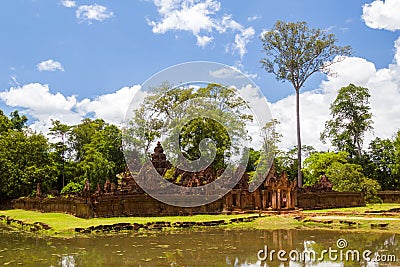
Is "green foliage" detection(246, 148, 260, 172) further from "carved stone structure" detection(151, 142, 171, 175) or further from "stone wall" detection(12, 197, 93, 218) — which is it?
"stone wall" detection(12, 197, 93, 218)

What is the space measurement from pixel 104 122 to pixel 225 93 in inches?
881

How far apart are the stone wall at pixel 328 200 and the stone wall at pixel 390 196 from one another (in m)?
7.13

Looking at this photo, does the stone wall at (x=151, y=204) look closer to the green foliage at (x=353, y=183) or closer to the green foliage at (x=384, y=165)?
the green foliage at (x=353, y=183)

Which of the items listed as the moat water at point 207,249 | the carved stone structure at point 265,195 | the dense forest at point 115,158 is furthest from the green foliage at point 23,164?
the moat water at point 207,249

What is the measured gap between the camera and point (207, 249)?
13469 millimetres

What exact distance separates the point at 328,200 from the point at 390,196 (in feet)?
35.8

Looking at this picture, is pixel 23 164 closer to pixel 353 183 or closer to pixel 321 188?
pixel 321 188

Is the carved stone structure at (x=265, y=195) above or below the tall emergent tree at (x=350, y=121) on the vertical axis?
below

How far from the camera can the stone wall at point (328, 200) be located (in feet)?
103

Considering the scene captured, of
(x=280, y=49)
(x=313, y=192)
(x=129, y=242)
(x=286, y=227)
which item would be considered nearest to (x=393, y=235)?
(x=286, y=227)

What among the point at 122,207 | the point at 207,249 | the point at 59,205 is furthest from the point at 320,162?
the point at 207,249

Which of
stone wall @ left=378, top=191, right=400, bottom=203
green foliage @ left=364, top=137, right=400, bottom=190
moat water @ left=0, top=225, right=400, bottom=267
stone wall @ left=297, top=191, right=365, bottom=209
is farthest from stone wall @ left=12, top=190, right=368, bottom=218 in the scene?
Answer: green foliage @ left=364, top=137, right=400, bottom=190

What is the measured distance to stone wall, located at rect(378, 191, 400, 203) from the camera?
39941 millimetres

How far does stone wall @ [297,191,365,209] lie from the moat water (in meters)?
13.7
